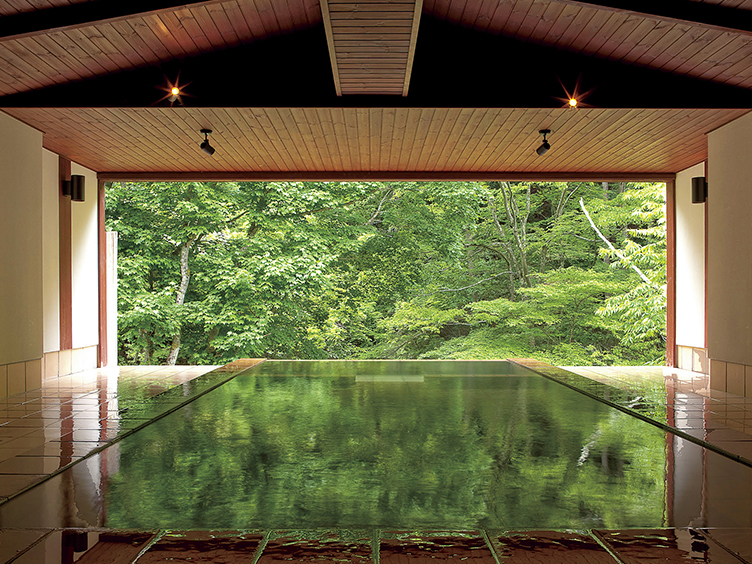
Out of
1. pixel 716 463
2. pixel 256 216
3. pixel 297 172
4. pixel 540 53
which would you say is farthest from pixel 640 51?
pixel 256 216

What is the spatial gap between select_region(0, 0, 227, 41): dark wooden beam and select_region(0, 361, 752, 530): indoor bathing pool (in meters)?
2.51

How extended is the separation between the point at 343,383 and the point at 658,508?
3.25 m

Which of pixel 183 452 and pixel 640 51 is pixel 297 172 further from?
pixel 183 452

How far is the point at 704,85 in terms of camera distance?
15.9 ft

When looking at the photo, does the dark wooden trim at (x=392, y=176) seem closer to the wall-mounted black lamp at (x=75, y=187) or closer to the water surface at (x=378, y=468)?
the wall-mounted black lamp at (x=75, y=187)

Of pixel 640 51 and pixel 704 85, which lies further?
pixel 704 85

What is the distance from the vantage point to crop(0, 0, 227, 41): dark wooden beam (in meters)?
3.68

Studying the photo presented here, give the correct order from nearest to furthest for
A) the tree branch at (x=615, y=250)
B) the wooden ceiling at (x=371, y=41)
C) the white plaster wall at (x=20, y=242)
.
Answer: the wooden ceiling at (x=371, y=41), the white plaster wall at (x=20, y=242), the tree branch at (x=615, y=250)

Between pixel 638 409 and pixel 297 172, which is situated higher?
pixel 297 172

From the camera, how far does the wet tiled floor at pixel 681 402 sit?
3.16 m

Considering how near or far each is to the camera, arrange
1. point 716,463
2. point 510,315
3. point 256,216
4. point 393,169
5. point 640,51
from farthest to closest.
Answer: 1. point 510,315
2. point 256,216
3. point 393,169
4. point 640,51
5. point 716,463

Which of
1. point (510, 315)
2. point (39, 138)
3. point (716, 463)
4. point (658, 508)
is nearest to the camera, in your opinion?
point (658, 508)

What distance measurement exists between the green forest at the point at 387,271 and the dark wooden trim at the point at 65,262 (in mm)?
3431

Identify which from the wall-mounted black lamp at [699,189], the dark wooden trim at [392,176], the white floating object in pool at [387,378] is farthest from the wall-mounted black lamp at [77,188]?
the wall-mounted black lamp at [699,189]
